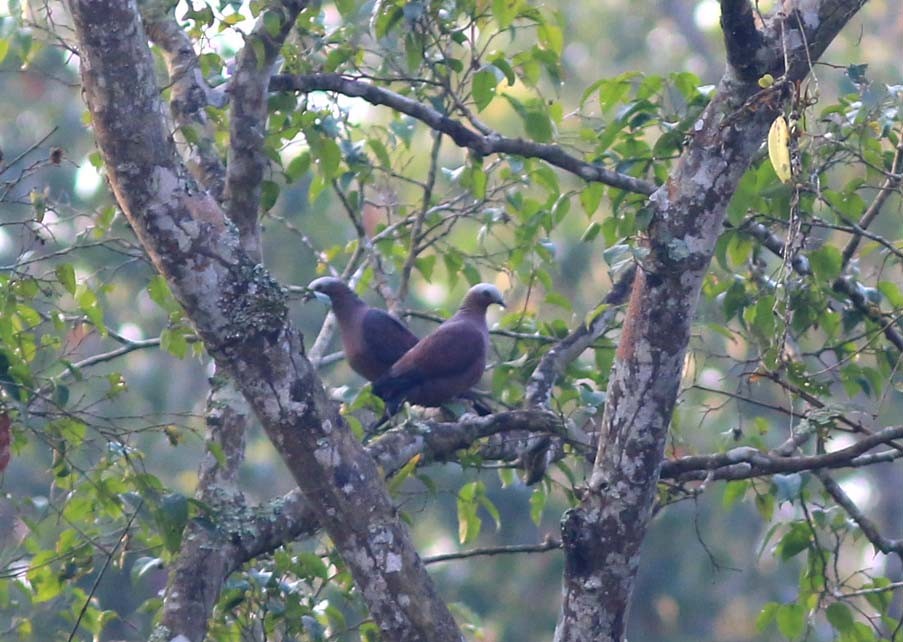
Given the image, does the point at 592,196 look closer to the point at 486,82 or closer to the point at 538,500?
the point at 486,82

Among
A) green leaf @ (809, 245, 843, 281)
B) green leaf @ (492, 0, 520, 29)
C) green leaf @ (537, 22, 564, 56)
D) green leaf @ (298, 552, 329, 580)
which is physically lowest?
green leaf @ (298, 552, 329, 580)

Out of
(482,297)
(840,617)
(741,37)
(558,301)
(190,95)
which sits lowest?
(840,617)

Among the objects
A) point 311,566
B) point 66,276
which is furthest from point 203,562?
point 66,276

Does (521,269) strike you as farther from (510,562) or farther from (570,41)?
(570,41)

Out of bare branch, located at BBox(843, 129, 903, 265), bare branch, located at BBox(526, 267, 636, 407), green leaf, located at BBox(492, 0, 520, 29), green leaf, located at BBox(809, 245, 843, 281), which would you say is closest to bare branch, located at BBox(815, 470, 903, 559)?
green leaf, located at BBox(809, 245, 843, 281)

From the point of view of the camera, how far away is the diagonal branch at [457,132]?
3.79 metres

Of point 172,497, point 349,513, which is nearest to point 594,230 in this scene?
point 349,513

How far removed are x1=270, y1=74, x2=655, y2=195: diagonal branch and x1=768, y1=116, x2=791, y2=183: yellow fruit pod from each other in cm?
141

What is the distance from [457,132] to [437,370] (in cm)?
146

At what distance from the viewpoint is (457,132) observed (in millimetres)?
3963

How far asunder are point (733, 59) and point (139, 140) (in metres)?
1.41

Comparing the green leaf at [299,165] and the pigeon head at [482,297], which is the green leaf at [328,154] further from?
the pigeon head at [482,297]

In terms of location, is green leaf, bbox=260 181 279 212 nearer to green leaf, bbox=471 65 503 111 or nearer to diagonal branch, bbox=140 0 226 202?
diagonal branch, bbox=140 0 226 202

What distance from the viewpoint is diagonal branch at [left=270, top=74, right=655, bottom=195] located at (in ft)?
12.4
